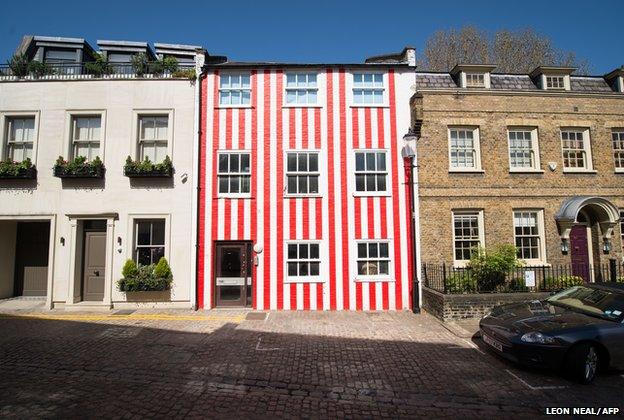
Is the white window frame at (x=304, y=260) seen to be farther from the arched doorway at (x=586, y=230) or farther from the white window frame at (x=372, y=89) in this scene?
the arched doorway at (x=586, y=230)

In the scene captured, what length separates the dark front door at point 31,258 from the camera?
13.1 meters

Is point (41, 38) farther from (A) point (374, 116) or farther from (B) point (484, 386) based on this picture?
(B) point (484, 386)

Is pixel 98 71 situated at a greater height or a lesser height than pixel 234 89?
greater

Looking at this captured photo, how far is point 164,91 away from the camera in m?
12.4

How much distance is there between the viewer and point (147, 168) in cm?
1172

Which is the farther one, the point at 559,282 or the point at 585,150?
the point at 585,150

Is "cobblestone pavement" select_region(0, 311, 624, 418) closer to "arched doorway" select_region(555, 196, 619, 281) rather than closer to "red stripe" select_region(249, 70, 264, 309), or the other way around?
"red stripe" select_region(249, 70, 264, 309)

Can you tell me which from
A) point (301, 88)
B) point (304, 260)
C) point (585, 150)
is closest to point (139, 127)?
point (301, 88)

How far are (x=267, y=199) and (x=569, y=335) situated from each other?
885 cm

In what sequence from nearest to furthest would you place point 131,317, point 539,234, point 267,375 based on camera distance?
1. point 267,375
2. point 131,317
3. point 539,234

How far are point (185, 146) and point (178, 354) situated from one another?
734 cm

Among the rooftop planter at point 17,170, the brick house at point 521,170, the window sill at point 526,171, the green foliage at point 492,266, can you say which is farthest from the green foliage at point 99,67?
the window sill at point 526,171

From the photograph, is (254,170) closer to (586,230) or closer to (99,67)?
(99,67)

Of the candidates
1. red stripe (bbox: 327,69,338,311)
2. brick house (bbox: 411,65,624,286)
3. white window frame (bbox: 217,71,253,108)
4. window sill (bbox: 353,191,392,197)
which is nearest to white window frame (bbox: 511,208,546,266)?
brick house (bbox: 411,65,624,286)
